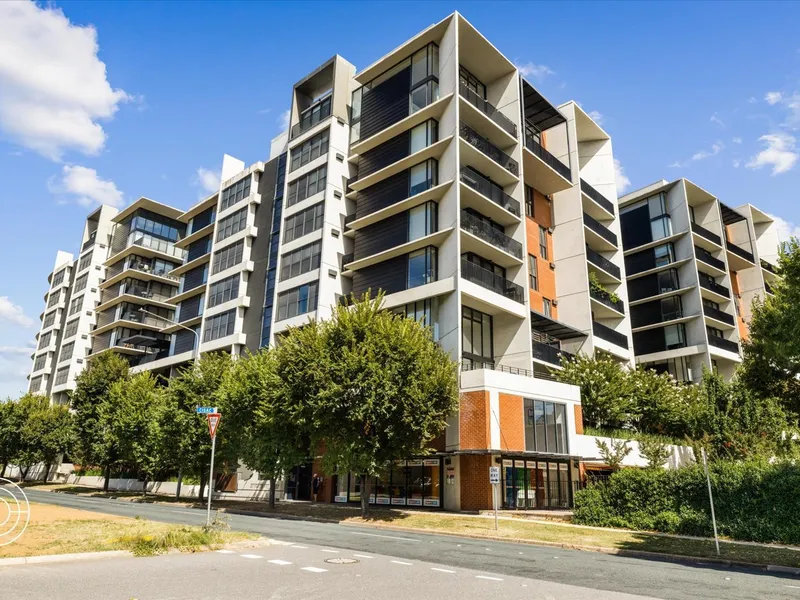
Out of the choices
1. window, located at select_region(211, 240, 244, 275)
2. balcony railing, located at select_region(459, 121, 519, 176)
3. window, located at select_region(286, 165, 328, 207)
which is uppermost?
window, located at select_region(286, 165, 328, 207)

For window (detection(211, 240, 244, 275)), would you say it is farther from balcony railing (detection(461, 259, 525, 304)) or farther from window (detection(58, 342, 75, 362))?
window (detection(58, 342, 75, 362))

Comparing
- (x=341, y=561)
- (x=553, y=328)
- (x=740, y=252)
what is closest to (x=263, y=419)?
(x=341, y=561)

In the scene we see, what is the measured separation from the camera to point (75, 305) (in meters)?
83.6

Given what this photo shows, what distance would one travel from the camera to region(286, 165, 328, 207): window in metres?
47.8

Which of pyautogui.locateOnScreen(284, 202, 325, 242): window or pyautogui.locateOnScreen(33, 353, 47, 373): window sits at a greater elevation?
pyautogui.locateOnScreen(284, 202, 325, 242): window

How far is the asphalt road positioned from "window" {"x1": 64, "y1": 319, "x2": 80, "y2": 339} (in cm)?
7791

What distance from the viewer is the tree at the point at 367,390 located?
27281 millimetres

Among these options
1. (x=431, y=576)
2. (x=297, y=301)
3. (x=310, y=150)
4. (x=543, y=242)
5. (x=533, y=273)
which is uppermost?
(x=310, y=150)

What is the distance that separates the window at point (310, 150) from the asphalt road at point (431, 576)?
38194 millimetres

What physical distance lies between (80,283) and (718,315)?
8373cm


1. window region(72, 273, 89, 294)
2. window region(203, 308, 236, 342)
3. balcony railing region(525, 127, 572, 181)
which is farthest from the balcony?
window region(72, 273, 89, 294)

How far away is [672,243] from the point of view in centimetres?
5953

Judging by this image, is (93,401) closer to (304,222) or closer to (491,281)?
(304,222)

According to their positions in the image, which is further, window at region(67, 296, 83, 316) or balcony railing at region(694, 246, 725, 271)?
window at region(67, 296, 83, 316)
